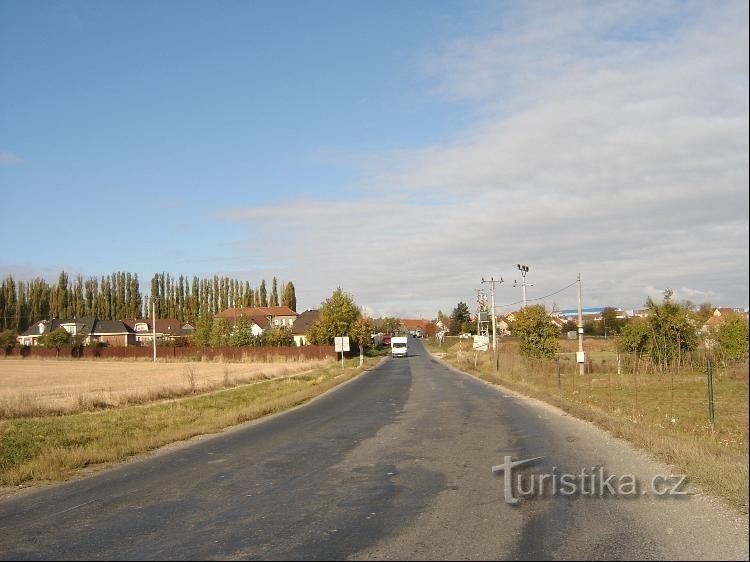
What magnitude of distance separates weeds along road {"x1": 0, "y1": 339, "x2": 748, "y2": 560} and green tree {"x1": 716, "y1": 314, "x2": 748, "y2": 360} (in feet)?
45.3

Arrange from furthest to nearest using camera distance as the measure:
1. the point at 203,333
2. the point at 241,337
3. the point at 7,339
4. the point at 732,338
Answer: the point at 7,339 < the point at 203,333 < the point at 241,337 < the point at 732,338

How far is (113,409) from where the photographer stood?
2575 centimetres

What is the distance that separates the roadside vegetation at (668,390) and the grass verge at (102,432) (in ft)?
31.9

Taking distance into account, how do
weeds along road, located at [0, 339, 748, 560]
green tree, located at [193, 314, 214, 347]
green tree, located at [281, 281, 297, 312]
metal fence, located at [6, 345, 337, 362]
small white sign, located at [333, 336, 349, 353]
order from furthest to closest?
green tree, located at [281, 281, 297, 312] → green tree, located at [193, 314, 214, 347] → metal fence, located at [6, 345, 337, 362] → small white sign, located at [333, 336, 349, 353] → weeds along road, located at [0, 339, 748, 560]

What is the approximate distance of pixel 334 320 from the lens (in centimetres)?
7681

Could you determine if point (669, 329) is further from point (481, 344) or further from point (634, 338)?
point (481, 344)

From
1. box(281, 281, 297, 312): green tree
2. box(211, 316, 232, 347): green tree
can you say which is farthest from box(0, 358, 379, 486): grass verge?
box(281, 281, 297, 312): green tree

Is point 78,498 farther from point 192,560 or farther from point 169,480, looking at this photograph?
point 192,560

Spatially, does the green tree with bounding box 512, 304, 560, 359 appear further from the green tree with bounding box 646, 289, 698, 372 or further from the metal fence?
the metal fence

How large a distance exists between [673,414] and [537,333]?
27.6m

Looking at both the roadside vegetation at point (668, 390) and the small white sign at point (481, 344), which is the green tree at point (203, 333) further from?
the roadside vegetation at point (668, 390)

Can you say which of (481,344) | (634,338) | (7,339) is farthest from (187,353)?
(634,338)

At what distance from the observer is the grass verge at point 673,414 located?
9117 millimetres

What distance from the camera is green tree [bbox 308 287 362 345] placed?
76781mm
